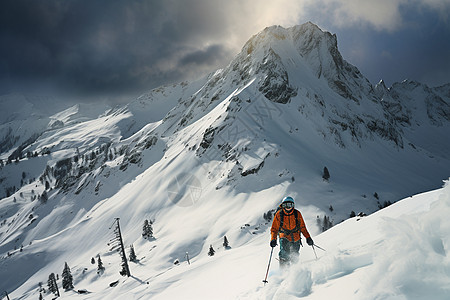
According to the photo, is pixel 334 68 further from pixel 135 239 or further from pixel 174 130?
pixel 135 239

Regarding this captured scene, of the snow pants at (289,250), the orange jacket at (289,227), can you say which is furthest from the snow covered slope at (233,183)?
the orange jacket at (289,227)

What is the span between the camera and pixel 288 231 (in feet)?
28.5

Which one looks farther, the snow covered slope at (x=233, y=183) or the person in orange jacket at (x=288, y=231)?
the snow covered slope at (x=233, y=183)

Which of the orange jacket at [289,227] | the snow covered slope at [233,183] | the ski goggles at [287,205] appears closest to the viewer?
the orange jacket at [289,227]

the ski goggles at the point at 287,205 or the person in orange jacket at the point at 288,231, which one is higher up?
the ski goggles at the point at 287,205

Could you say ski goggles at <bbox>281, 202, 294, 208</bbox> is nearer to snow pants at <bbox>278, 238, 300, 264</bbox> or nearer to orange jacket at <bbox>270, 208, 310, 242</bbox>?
orange jacket at <bbox>270, 208, 310, 242</bbox>

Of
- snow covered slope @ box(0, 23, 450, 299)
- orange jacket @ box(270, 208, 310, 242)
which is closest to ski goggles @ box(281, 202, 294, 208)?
orange jacket @ box(270, 208, 310, 242)

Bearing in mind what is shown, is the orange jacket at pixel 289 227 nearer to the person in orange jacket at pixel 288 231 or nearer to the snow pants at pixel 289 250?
the person in orange jacket at pixel 288 231

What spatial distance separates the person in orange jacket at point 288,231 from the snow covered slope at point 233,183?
64.2 inches

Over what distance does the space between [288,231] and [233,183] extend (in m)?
60.8

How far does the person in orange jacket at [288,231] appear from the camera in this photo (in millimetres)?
8672

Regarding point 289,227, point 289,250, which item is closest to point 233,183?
point 289,250

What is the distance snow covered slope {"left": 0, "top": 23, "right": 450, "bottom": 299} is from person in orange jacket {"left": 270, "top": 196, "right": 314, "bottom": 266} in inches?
64.2

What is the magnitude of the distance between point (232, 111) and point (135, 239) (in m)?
54.3
